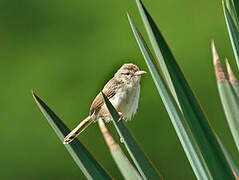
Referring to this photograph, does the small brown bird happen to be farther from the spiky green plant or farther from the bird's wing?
the spiky green plant

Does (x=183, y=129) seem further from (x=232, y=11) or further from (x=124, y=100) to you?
(x=124, y=100)

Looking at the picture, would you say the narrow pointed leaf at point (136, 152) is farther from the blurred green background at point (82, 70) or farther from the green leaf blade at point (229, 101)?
the blurred green background at point (82, 70)

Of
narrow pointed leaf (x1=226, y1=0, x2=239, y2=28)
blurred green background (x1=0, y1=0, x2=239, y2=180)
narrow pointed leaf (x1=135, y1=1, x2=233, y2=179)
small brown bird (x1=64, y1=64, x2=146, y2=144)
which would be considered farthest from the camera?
blurred green background (x1=0, y1=0, x2=239, y2=180)

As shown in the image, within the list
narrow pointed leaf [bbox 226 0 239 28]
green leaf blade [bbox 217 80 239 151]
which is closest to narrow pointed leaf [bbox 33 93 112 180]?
green leaf blade [bbox 217 80 239 151]

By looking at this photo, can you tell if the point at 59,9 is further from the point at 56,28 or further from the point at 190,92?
the point at 190,92

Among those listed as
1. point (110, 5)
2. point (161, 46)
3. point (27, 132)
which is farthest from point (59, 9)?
point (161, 46)

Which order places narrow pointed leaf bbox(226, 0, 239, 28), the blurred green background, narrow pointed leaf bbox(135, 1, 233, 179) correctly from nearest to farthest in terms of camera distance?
1. narrow pointed leaf bbox(135, 1, 233, 179)
2. narrow pointed leaf bbox(226, 0, 239, 28)
3. the blurred green background

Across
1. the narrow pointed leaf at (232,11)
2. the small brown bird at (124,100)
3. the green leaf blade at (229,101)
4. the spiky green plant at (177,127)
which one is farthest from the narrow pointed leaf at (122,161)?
the small brown bird at (124,100)
